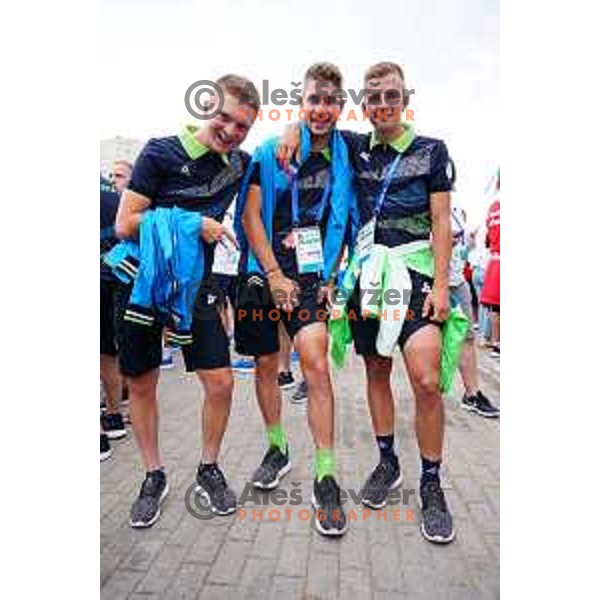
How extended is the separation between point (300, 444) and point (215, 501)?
2.43ft

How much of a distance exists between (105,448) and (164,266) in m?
1.15

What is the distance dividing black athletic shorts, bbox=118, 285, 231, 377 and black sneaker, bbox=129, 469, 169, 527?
1.37ft

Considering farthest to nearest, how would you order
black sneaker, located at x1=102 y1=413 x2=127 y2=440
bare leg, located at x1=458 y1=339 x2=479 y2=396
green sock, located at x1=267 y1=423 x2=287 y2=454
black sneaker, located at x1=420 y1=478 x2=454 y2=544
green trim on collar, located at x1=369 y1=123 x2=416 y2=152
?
bare leg, located at x1=458 y1=339 x2=479 y2=396, black sneaker, located at x1=102 y1=413 x2=127 y2=440, green sock, located at x1=267 y1=423 x2=287 y2=454, green trim on collar, located at x1=369 y1=123 x2=416 y2=152, black sneaker, located at x1=420 y1=478 x2=454 y2=544

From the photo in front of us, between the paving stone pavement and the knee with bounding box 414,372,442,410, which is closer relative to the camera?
the paving stone pavement

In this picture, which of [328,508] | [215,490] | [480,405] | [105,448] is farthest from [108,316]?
[480,405]

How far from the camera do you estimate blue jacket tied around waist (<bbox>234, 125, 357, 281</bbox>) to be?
220 cm

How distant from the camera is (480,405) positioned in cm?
345

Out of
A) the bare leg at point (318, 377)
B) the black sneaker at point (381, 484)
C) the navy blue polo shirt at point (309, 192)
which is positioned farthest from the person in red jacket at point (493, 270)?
the black sneaker at point (381, 484)

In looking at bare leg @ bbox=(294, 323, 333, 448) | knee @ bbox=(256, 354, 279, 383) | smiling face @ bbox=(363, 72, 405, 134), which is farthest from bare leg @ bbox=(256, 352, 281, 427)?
smiling face @ bbox=(363, 72, 405, 134)

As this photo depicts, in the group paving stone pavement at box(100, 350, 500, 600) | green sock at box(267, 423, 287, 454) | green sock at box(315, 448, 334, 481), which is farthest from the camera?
green sock at box(267, 423, 287, 454)

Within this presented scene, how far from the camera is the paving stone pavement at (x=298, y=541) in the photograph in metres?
1.84

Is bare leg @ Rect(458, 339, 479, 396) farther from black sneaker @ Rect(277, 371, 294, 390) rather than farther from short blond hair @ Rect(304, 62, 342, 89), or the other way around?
short blond hair @ Rect(304, 62, 342, 89)

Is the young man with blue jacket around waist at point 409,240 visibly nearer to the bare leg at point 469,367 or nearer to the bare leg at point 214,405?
the bare leg at point 214,405
